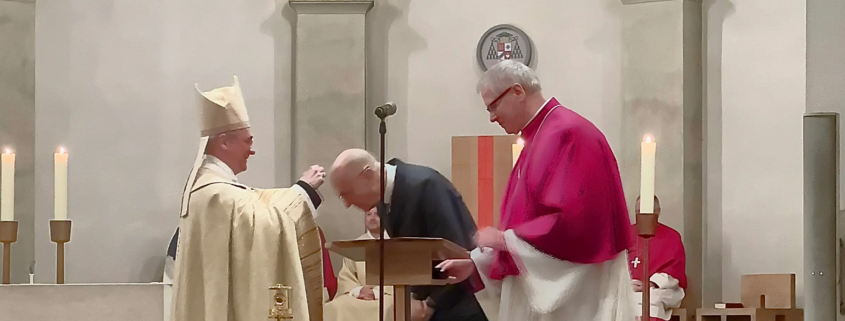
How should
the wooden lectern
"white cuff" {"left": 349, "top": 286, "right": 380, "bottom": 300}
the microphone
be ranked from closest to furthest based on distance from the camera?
the microphone < the wooden lectern < "white cuff" {"left": 349, "top": 286, "right": 380, "bottom": 300}

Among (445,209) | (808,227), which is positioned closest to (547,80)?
(445,209)

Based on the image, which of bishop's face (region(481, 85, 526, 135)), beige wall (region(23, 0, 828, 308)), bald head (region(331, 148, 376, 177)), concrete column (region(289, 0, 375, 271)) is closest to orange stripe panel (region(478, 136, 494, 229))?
beige wall (region(23, 0, 828, 308))

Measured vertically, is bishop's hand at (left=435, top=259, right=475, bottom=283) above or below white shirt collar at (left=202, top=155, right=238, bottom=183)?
below

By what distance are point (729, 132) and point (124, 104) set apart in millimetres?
Answer: 4329

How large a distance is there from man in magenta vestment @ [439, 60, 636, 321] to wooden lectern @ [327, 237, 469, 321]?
0.37 ft

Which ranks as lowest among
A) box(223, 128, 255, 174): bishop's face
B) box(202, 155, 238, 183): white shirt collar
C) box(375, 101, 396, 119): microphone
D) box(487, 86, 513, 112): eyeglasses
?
box(202, 155, 238, 183): white shirt collar

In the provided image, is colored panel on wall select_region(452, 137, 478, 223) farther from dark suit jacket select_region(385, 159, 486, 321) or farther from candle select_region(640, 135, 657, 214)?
dark suit jacket select_region(385, 159, 486, 321)

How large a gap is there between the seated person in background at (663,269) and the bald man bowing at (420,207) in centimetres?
252

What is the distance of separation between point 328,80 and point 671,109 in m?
2.42

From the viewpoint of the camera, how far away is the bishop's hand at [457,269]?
14.1 ft

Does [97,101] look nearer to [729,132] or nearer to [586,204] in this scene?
[729,132]

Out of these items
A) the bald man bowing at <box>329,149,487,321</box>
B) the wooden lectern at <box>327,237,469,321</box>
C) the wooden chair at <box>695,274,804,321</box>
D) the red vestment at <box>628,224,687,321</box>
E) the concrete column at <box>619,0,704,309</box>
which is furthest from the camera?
the concrete column at <box>619,0,704,309</box>

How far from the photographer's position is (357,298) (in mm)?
7129

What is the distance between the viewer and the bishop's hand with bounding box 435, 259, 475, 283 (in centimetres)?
429
